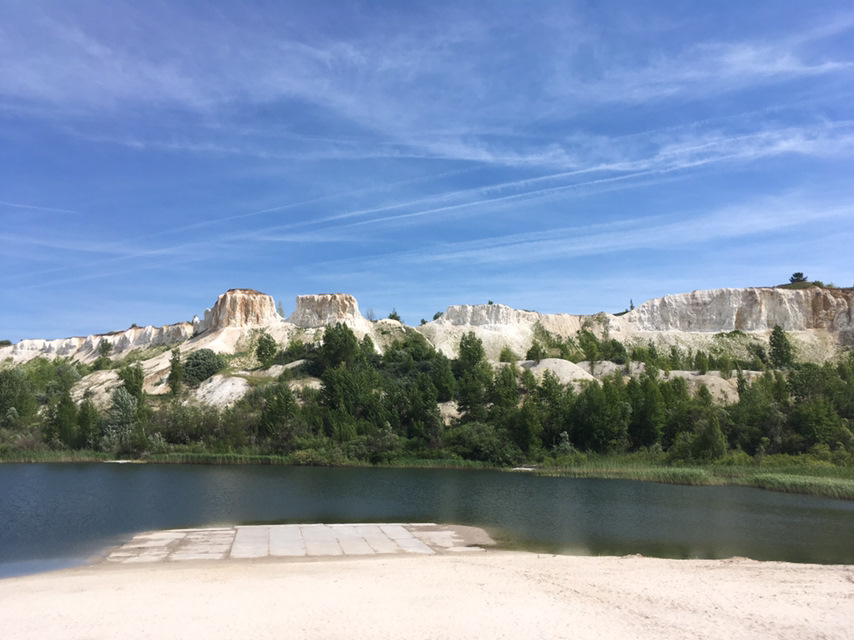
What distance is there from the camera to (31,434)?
166 ft

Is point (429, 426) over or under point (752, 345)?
under

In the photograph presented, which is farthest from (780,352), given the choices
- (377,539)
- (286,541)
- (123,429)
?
(286,541)

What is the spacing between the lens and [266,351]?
74312 millimetres

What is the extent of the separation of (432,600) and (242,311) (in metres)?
79.9

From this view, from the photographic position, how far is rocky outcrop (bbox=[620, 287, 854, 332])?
80688 millimetres

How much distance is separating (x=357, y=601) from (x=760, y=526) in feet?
57.4

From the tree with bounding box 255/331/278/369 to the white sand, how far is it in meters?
56.2

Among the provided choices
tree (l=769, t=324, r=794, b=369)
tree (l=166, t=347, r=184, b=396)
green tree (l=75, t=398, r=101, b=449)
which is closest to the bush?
tree (l=166, t=347, r=184, b=396)

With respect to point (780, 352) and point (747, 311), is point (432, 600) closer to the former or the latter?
point (780, 352)

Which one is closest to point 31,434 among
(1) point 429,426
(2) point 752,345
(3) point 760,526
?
(1) point 429,426

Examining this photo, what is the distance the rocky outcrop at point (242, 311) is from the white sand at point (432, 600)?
73.5 metres

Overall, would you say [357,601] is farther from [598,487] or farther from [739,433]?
[739,433]

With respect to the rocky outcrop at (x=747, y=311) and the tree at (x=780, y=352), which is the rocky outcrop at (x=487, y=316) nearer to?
the rocky outcrop at (x=747, y=311)

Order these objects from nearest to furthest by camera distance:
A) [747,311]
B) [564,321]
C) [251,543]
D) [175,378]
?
[251,543] → [175,378] → [747,311] → [564,321]
